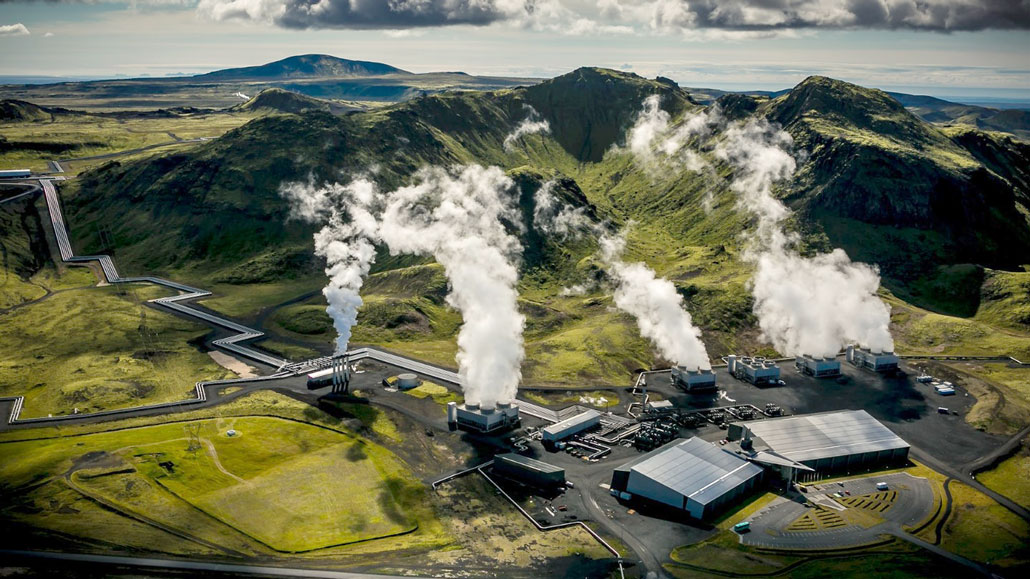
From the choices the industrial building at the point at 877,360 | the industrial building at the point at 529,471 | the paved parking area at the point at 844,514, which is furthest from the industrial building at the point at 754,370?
the industrial building at the point at 529,471

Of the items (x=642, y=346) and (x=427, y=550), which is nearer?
(x=427, y=550)

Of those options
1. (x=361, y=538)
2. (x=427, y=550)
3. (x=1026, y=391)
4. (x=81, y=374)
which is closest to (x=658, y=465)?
(x=427, y=550)

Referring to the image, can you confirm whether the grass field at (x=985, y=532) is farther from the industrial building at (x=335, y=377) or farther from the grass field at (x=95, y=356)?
the grass field at (x=95, y=356)

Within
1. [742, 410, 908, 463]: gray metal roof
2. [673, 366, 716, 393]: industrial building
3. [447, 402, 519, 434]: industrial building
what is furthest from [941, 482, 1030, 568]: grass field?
[447, 402, 519, 434]: industrial building

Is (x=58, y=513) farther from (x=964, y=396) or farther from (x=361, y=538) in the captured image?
(x=964, y=396)

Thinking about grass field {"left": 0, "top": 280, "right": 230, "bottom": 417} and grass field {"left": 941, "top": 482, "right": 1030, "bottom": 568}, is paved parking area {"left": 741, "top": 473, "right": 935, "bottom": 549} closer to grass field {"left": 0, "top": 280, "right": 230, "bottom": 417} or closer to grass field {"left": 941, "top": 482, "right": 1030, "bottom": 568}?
grass field {"left": 941, "top": 482, "right": 1030, "bottom": 568}

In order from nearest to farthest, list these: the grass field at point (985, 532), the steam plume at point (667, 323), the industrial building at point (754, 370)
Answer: the grass field at point (985, 532), the steam plume at point (667, 323), the industrial building at point (754, 370)
